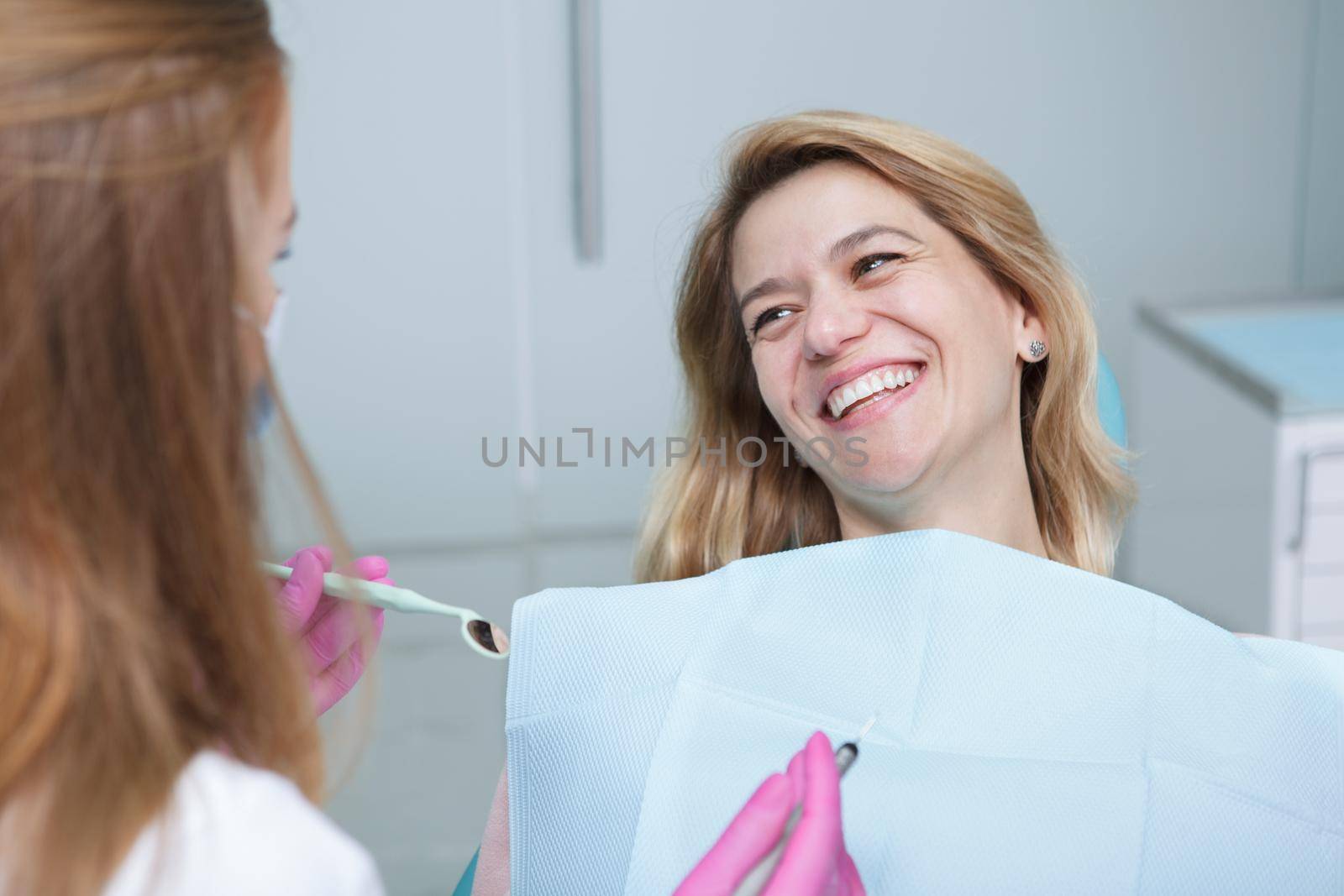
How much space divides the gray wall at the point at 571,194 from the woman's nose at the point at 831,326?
1049 mm

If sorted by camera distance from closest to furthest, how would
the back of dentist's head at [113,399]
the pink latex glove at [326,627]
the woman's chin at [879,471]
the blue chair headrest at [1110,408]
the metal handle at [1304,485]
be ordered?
the back of dentist's head at [113,399], the pink latex glove at [326,627], the woman's chin at [879,471], the blue chair headrest at [1110,408], the metal handle at [1304,485]

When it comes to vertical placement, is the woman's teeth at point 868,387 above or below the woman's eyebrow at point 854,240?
below

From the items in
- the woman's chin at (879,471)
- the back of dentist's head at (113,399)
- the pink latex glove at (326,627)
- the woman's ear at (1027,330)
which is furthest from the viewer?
the woman's ear at (1027,330)

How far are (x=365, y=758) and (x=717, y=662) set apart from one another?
4.89 feet

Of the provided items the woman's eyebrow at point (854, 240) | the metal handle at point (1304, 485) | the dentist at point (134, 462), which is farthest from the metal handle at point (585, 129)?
the dentist at point (134, 462)

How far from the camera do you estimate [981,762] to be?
3.86 feet

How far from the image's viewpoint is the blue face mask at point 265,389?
806mm

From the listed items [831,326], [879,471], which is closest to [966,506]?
[879,471]

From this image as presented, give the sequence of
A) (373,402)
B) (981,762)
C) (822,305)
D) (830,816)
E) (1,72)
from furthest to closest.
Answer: (373,402) → (822,305) → (981,762) → (830,816) → (1,72)

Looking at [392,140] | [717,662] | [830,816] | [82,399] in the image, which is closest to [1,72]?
[82,399]

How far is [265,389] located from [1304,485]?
Answer: 62.3 inches

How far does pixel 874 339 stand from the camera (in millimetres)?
1359

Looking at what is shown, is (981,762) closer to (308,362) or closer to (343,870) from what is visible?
(343,870)

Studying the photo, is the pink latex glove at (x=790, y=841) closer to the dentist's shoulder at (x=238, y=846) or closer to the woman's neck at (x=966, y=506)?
the dentist's shoulder at (x=238, y=846)
